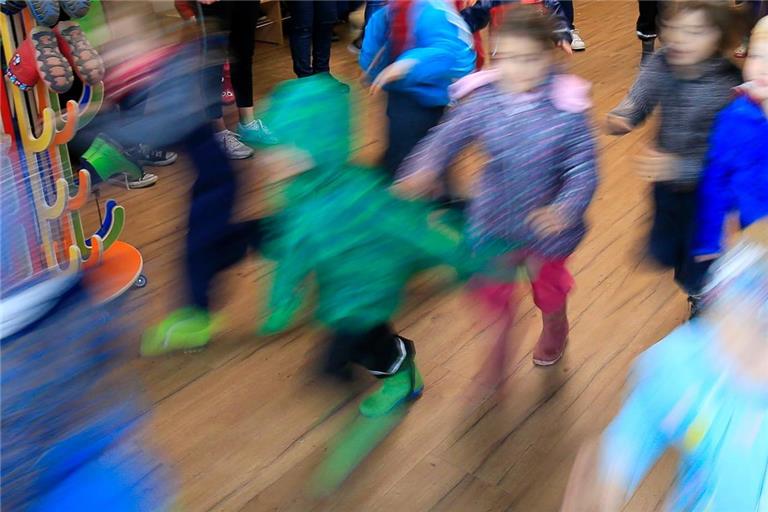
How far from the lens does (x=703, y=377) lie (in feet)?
3.39

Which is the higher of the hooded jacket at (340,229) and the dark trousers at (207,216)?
the hooded jacket at (340,229)

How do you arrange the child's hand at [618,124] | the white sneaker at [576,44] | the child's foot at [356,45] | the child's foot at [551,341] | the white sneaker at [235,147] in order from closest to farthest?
the child's hand at [618,124] < the child's foot at [551,341] < the white sneaker at [235,147] < the child's foot at [356,45] < the white sneaker at [576,44]

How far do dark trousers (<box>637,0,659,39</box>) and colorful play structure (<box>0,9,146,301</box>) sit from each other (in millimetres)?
2824

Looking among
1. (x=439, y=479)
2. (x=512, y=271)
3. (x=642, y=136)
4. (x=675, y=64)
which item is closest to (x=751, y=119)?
(x=675, y=64)

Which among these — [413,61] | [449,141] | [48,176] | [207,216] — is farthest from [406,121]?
[48,176]

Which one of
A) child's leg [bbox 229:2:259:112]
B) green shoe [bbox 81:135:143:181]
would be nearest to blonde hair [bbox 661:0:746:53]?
green shoe [bbox 81:135:143:181]

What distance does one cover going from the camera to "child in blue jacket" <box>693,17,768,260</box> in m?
1.53

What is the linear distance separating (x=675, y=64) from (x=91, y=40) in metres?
1.42

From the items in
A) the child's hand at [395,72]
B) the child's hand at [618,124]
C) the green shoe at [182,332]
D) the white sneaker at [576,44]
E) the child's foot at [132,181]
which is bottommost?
the white sneaker at [576,44]

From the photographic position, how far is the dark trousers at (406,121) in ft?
6.28

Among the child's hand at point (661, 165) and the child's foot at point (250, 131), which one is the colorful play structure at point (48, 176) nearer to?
the child's foot at point (250, 131)

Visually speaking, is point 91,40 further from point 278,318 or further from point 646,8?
point 646,8

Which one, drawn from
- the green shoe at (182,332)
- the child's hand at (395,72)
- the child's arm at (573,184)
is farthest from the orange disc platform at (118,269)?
the child's arm at (573,184)

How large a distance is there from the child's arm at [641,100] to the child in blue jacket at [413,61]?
37 centimetres
